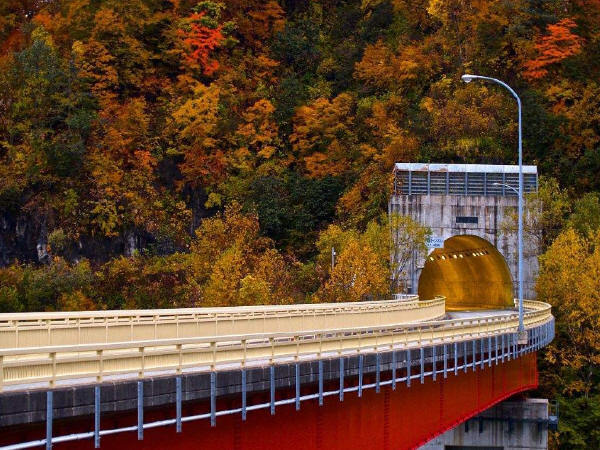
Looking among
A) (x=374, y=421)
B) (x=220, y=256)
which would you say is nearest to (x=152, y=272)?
(x=220, y=256)

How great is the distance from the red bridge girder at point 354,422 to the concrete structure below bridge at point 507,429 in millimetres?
7886

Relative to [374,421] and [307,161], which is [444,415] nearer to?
[374,421]

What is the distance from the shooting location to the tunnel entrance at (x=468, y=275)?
80.4 metres

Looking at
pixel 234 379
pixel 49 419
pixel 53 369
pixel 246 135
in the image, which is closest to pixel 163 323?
A: pixel 234 379

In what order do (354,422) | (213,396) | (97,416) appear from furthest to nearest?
(354,422) → (213,396) → (97,416)

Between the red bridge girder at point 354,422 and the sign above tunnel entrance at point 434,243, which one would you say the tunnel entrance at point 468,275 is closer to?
the sign above tunnel entrance at point 434,243

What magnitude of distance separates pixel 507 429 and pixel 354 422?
29301mm

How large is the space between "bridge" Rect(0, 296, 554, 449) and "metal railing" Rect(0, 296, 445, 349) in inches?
1.8

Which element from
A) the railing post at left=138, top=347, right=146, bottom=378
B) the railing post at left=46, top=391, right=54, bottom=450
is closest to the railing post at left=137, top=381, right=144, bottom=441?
the railing post at left=138, top=347, right=146, bottom=378

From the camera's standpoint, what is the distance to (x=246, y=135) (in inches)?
3450

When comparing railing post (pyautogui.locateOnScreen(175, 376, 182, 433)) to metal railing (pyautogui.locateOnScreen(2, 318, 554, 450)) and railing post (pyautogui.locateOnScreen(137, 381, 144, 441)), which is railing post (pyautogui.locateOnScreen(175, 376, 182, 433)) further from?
railing post (pyautogui.locateOnScreen(137, 381, 144, 441))

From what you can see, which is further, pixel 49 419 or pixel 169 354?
pixel 169 354

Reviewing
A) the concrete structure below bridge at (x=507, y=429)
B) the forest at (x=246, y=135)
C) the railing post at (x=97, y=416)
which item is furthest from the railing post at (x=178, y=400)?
the forest at (x=246, y=135)

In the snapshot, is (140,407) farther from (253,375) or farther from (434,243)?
(434,243)
